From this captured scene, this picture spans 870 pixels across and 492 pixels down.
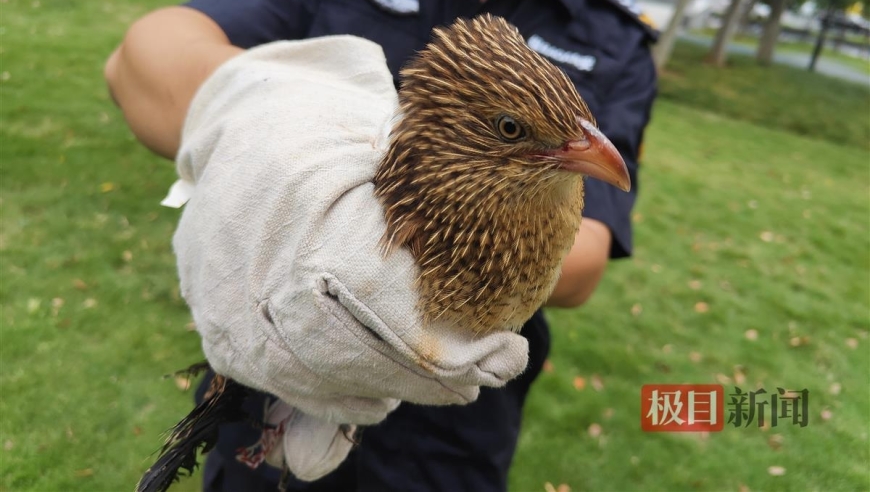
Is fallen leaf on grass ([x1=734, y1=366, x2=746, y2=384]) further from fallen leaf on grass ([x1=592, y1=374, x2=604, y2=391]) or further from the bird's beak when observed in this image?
the bird's beak

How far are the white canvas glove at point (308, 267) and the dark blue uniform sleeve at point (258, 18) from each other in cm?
54

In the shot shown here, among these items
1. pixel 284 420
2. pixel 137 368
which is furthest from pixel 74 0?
pixel 284 420

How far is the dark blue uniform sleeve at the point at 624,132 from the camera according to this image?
6.26 ft

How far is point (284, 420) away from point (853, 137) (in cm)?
1586

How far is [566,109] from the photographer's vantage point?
3.95 ft

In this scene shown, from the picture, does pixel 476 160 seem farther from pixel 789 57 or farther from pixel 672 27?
pixel 789 57

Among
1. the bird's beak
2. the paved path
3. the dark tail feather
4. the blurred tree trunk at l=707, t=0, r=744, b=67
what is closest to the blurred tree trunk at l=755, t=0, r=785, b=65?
the blurred tree trunk at l=707, t=0, r=744, b=67

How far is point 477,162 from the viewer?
47.4 inches

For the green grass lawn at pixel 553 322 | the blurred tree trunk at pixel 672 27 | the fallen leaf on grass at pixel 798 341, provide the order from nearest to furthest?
the green grass lawn at pixel 553 322, the fallen leaf on grass at pixel 798 341, the blurred tree trunk at pixel 672 27

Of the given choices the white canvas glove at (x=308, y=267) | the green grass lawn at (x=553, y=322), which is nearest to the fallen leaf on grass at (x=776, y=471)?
the green grass lawn at (x=553, y=322)

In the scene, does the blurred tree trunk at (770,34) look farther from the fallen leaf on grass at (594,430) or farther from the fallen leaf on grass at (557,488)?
the fallen leaf on grass at (557,488)

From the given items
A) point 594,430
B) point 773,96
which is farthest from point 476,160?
point 773,96

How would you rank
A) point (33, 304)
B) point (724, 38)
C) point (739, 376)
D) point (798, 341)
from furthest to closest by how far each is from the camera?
point (724, 38) → point (798, 341) → point (739, 376) → point (33, 304)

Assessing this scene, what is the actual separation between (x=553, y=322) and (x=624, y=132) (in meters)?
3.29
